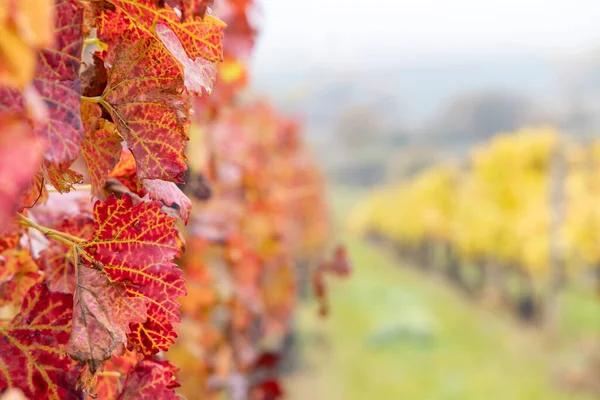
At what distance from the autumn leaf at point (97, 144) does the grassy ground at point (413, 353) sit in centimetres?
746

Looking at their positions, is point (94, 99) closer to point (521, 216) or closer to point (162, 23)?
point (162, 23)

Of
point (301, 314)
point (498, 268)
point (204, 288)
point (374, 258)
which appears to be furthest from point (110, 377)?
point (374, 258)

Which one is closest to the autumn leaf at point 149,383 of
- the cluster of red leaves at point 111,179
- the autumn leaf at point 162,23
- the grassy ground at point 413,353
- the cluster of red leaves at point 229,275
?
the cluster of red leaves at point 111,179

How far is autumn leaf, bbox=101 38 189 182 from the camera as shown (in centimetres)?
42

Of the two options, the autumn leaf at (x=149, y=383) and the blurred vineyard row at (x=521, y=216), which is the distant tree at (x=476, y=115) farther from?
the autumn leaf at (x=149, y=383)

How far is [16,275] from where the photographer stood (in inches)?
23.0

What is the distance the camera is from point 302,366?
10391 mm

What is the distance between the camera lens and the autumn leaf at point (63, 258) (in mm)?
567

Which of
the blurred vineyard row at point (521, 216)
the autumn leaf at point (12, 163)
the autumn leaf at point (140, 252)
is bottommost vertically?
the autumn leaf at point (12, 163)

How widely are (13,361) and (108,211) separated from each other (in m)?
0.10

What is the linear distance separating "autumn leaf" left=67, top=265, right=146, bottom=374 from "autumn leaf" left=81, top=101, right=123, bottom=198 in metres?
0.06

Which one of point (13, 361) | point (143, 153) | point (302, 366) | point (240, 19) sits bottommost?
point (13, 361)

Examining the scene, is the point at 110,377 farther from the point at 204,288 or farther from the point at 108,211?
the point at 204,288

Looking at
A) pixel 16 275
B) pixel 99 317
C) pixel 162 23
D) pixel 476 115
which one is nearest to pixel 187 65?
pixel 162 23
